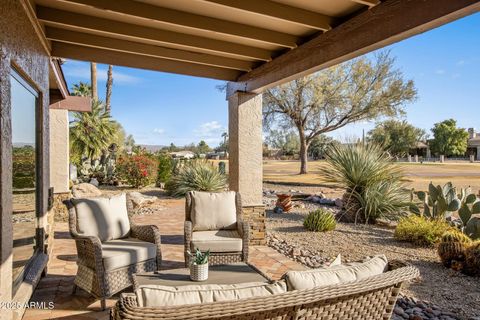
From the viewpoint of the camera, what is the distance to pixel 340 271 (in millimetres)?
1796

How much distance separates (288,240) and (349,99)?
14.6 meters

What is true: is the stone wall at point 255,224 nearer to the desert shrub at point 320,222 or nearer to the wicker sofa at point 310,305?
the desert shrub at point 320,222

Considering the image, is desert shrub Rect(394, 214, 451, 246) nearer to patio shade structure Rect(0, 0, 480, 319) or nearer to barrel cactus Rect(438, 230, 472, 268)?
barrel cactus Rect(438, 230, 472, 268)

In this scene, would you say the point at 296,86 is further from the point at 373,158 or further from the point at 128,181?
the point at 373,158

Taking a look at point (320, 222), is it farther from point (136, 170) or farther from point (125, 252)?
→ point (136, 170)

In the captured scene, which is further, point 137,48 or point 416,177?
point 416,177

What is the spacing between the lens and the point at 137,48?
15.1 feet

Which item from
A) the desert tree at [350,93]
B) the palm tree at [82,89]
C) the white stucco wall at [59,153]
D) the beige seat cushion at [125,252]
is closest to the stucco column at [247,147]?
the beige seat cushion at [125,252]

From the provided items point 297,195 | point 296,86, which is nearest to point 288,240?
point 297,195

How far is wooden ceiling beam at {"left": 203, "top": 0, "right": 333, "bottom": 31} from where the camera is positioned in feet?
10.8

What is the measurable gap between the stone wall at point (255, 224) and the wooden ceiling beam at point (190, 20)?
254 centimetres

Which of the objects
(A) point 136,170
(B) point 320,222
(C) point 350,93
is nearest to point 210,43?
(B) point 320,222

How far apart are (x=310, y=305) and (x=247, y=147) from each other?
4.01 m

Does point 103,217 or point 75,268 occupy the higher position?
point 103,217
